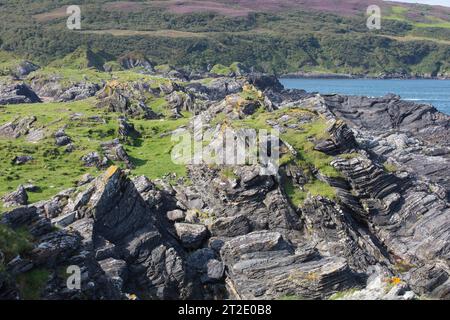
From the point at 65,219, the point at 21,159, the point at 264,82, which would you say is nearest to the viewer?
the point at 65,219

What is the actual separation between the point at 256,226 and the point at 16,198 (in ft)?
52.5

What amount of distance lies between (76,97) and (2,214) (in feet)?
226

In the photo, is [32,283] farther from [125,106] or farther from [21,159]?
[125,106]

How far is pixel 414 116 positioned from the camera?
293 feet

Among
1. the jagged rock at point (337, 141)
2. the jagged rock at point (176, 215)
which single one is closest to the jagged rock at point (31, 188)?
the jagged rock at point (176, 215)

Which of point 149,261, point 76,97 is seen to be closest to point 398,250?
point 149,261

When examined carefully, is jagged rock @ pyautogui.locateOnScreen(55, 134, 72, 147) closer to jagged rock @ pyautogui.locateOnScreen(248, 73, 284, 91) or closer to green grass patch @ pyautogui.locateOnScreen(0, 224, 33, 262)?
green grass patch @ pyautogui.locateOnScreen(0, 224, 33, 262)

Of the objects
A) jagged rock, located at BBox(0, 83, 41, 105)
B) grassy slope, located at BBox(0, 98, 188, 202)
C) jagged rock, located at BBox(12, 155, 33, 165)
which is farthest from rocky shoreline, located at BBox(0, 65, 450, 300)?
jagged rock, located at BBox(0, 83, 41, 105)

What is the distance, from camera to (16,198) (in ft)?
135

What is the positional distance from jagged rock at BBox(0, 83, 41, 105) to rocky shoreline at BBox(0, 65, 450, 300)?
1192 inches

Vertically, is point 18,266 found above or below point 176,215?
above

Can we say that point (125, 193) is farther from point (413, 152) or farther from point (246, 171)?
point (413, 152)

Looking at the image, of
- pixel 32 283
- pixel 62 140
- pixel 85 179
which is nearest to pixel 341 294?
pixel 32 283

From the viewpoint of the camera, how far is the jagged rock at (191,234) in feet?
134
